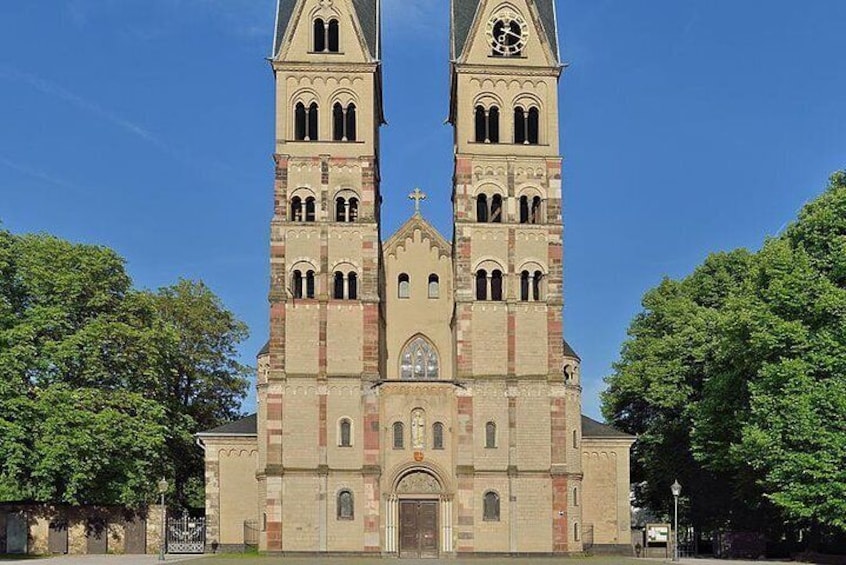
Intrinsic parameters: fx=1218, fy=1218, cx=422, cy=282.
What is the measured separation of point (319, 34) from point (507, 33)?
8.81 metres

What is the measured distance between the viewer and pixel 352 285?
54.7 m

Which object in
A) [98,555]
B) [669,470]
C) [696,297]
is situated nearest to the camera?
[98,555]

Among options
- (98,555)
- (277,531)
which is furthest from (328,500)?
(98,555)

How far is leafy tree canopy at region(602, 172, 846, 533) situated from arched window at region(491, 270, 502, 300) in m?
9.80

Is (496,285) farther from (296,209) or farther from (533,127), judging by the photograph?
(296,209)

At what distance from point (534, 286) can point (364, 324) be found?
7.90m

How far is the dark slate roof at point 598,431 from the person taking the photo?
59.9 m

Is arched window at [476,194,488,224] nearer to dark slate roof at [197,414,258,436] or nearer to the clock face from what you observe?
the clock face

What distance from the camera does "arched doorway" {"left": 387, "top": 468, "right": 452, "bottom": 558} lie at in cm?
5344

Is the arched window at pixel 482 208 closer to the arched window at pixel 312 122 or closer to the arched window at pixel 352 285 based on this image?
the arched window at pixel 352 285

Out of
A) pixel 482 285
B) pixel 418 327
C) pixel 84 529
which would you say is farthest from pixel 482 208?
pixel 84 529

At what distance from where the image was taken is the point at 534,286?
5506 cm

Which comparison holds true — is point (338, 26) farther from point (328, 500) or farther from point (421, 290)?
point (328, 500)

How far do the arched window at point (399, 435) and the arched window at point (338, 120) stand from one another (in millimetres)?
13451
